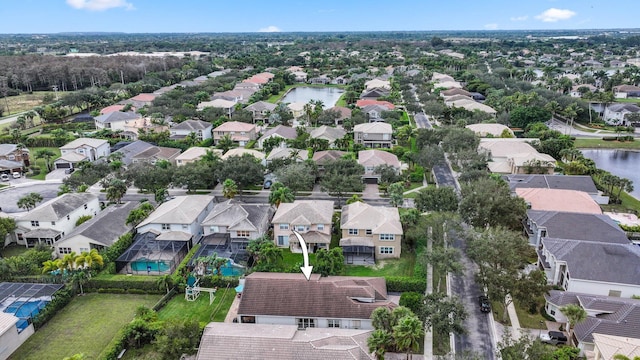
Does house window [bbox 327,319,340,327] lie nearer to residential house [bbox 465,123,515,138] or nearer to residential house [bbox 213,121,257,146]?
residential house [bbox 213,121,257,146]

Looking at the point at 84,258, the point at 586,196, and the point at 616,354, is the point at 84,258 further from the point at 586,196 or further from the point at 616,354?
the point at 586,196

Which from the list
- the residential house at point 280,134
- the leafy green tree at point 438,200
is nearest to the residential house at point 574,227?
the leafy green tree at point 438,200

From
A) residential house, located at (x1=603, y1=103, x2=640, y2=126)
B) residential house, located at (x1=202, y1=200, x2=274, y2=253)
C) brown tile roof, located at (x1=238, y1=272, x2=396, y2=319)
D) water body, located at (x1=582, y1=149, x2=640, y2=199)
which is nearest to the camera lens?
brown tile roof, located at (x1=238, y1=272, x2=396, y2=319)

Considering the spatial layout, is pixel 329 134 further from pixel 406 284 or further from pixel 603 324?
pixel 603 324

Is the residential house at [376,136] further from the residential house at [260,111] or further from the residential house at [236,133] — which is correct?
the residential house at [260,111]

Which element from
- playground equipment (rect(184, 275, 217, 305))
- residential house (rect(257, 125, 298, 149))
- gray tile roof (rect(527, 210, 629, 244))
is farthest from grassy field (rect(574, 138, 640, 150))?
playground equipment (rect(184, 275, 217, 305))

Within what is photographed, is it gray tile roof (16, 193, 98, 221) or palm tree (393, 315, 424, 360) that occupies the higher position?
gray tile roof (16, 193, 98, 221)
